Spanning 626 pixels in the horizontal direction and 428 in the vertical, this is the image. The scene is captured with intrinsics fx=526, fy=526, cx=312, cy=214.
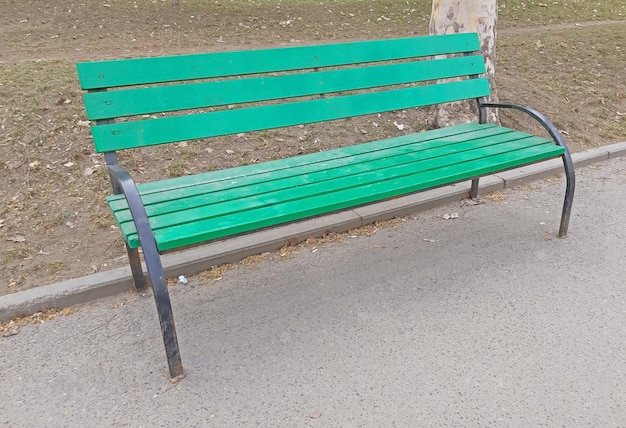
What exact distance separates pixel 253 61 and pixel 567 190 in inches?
82.0

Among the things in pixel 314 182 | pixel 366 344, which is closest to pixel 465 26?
pixel 314 182

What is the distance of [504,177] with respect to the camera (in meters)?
4.27

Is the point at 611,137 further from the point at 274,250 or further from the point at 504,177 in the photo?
the point at 274,250

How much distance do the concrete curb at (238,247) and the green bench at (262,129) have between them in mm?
230

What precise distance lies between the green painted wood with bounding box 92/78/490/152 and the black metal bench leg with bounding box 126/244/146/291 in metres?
0.57

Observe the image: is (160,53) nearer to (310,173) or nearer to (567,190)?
(310,173)

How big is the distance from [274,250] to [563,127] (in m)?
3.42

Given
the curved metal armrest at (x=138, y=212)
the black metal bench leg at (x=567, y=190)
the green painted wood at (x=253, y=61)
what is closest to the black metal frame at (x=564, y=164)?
the black metal bench leg at (x=567, y=190)

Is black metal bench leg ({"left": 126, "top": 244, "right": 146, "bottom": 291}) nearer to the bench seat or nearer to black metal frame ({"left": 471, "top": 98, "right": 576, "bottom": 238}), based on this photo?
the bench seat

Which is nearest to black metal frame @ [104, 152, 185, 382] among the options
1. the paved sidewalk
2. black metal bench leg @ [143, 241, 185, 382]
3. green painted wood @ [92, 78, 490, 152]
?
black metal bench leg @ [143, 241, 185, 382]

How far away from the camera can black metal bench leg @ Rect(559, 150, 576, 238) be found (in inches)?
127

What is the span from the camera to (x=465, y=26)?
4.57 m

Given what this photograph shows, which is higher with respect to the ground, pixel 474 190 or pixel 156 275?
pixel 156 275

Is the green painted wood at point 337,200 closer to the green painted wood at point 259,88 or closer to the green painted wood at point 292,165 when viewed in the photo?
the green painted wood at point 292,165
